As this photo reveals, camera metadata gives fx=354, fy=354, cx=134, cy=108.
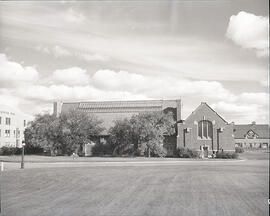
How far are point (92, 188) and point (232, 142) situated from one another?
43.7 metres

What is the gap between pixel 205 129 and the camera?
60031 millimetres

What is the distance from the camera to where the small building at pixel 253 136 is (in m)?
102

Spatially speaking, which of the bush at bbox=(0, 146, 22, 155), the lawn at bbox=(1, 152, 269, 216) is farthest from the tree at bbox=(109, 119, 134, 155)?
the lawn at bbox=(1, 152, 269, 216)

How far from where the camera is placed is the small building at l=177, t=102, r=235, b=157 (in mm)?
58906

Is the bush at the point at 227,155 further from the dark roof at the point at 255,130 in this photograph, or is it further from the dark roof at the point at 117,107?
the dark roof at the point at 255,130

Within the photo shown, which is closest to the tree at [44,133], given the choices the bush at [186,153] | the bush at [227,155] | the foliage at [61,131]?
the foliage at [61,131]

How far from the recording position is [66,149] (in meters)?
58.9

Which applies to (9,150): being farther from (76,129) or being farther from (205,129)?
(205,129)

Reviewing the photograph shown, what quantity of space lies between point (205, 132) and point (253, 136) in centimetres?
4857

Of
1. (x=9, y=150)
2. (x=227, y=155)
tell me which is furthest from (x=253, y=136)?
(x=9, y=150)

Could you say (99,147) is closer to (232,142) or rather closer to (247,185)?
(232,142)

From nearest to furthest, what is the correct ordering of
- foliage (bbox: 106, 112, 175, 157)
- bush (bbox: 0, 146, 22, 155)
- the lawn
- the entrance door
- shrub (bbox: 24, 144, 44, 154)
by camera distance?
the lawn < bush (bbox: 0, 146, 22, 155) < foliage (bbox: 106, 112, 175, 157) < the entrance door < shrub (bbox: 24, 144, 44, 154)

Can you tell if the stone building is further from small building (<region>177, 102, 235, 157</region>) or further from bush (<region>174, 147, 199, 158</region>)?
bush (<region>174, 147, 199, 158</region>)

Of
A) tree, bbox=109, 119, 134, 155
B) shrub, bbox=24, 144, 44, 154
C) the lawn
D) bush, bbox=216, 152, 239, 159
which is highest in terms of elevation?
tree, bbox=109, 119, 134, 155
